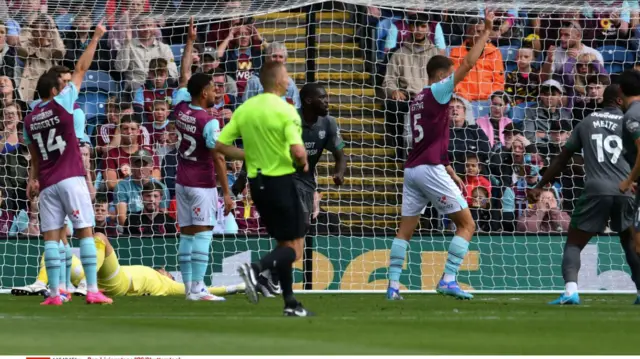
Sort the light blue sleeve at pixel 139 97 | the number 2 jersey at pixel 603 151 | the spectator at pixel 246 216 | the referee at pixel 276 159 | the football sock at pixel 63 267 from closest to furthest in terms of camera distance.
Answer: the referee at pixel 276 159, the number 2 jersey at pixel 603 151, the football sock at pixel 63 267, the spectator at pixel 246 216, the light blue sleeve at pixel 139 97

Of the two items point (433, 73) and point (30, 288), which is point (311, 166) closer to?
point (433, 73)

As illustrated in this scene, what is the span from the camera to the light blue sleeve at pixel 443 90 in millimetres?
11195

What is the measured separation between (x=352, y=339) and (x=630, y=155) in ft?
15.3

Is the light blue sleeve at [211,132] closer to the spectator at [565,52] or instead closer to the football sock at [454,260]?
the football sock at [454,260]

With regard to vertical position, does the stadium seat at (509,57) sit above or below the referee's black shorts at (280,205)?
above

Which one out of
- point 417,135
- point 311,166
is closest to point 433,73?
point 417,135

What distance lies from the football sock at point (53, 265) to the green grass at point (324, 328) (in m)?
0.25

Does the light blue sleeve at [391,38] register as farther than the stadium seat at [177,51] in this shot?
No

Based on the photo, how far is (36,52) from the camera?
1582cm

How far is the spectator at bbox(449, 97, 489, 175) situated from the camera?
15977 mm

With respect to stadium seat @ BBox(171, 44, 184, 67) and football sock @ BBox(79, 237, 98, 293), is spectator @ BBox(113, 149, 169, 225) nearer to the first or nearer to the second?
stadium seat @ BBox(171, 44, 184, 67)

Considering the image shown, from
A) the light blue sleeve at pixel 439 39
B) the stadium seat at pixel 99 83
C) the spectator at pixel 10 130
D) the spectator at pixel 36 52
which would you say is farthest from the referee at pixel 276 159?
the light blue sleeve at pixel 439 39

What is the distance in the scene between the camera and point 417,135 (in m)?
11.7

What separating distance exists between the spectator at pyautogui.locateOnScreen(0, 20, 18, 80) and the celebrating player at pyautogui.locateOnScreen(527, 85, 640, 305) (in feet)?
24.6
